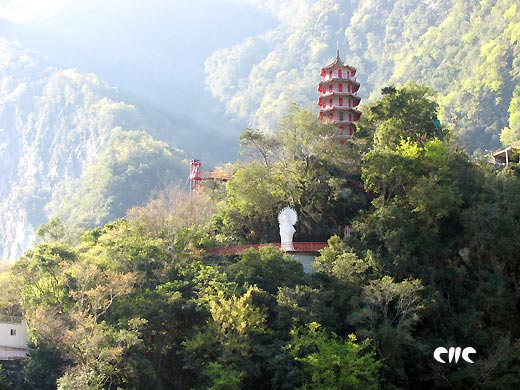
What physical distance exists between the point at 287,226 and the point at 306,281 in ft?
13.1

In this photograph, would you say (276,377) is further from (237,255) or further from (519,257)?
(519,257)

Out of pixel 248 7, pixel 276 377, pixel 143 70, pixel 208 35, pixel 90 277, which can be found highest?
pixel 248 7

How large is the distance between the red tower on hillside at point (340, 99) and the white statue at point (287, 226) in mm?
8264

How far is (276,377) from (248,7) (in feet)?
409

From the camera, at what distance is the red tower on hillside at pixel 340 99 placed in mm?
38125

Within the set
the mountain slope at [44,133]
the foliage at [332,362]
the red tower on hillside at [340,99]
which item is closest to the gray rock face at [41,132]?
the mountain slope at [44,133]

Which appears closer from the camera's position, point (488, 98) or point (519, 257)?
point (519, 257)

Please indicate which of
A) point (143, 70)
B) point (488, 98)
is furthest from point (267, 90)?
point (488, 98)

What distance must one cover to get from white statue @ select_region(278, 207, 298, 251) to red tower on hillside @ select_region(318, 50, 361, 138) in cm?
826

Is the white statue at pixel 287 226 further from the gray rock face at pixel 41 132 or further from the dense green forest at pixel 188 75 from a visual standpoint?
the gray rock face at pixel 41 132

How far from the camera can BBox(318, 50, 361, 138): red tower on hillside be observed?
125 ft

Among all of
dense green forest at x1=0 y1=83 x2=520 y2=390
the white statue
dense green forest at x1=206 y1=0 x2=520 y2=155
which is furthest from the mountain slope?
the white statue

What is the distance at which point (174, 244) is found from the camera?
29719 millimetres

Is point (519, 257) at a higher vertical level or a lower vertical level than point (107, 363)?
higher
